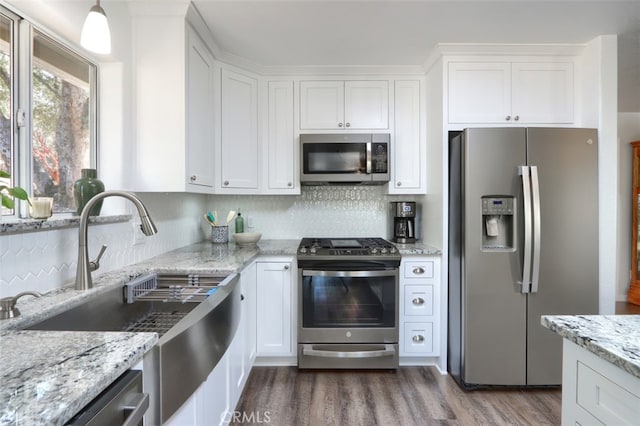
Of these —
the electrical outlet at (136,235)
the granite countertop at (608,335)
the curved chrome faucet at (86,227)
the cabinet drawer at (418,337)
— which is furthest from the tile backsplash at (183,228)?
the granite countertop at (608,335)

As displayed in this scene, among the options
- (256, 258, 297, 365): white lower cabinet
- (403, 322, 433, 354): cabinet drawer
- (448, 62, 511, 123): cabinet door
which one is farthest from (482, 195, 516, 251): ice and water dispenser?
(256, 258, 297, 365): white lower cabinet

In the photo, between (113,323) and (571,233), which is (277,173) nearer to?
Answer: (113,323)

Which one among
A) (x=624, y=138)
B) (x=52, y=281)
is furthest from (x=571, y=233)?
(x=624, y=138)

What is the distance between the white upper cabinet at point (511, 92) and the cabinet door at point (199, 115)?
1.75m

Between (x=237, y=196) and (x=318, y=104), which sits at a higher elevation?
(x=318, y=104)

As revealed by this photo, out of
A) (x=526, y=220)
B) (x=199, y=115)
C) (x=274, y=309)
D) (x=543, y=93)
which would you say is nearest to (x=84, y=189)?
(x=199, y=115)

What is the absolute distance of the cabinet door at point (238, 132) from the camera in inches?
95.3

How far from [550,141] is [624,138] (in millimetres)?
3121

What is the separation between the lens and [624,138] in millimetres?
3957

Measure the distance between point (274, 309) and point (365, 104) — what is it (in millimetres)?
1819

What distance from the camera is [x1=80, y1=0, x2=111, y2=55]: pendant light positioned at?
43.4 inches

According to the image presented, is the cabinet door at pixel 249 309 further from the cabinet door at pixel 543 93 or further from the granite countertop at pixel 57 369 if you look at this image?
the cabinet door at pixel 543 93

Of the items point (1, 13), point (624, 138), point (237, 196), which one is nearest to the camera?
point (1, 13)

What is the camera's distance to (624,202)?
392cm
